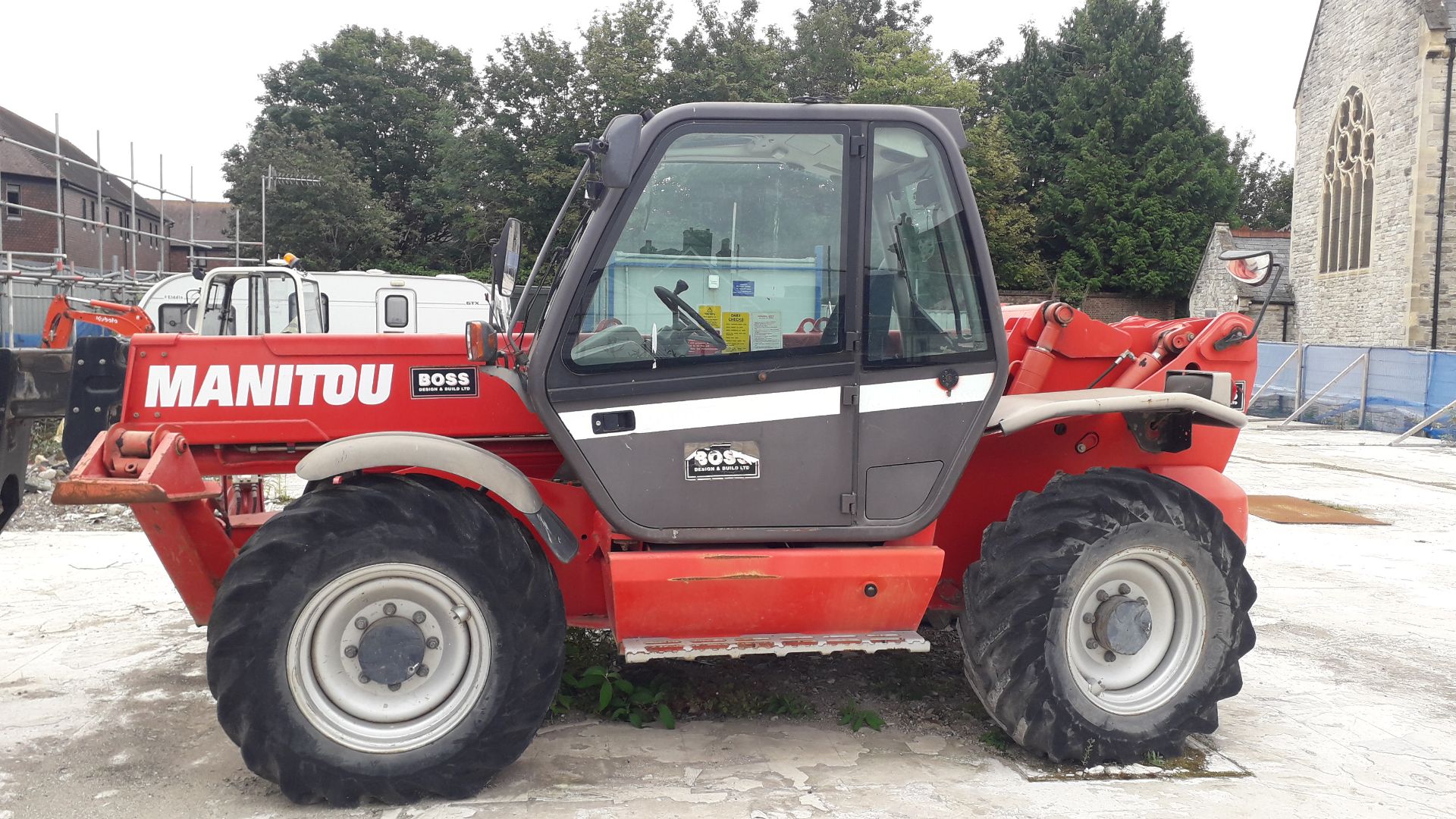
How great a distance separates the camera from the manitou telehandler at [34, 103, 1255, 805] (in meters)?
3.63

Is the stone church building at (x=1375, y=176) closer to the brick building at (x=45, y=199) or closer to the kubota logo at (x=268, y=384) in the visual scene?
the kubota logo at (x=268, y=384)

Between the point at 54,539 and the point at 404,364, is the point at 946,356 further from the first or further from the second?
the point at 54,539

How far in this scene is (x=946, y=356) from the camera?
3.93 meters

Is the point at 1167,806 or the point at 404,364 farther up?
the point at 404,364

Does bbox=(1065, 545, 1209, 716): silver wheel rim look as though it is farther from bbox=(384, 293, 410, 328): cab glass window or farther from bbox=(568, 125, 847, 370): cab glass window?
bbox=(384, 293, 410, 328): cab glass window

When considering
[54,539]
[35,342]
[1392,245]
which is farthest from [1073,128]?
[54,539]

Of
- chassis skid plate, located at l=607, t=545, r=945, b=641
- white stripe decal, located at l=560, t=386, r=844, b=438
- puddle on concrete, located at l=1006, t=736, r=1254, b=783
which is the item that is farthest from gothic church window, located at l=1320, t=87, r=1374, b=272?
white stripe decal, located at l=560, t=386, r=844, b=438

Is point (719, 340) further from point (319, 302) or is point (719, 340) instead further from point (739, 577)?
point (319, 302)

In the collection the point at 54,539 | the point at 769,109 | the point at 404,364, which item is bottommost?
the point at 54,539

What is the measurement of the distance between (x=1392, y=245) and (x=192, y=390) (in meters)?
27.3

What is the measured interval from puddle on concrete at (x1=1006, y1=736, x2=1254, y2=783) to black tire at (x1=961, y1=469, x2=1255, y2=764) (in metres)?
0.04

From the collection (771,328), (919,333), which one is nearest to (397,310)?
(771,328)

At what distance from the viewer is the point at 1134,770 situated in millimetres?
4023

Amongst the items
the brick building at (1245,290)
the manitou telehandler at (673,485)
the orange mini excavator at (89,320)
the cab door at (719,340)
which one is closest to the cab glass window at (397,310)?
the orange mini excavator at (89,320)
